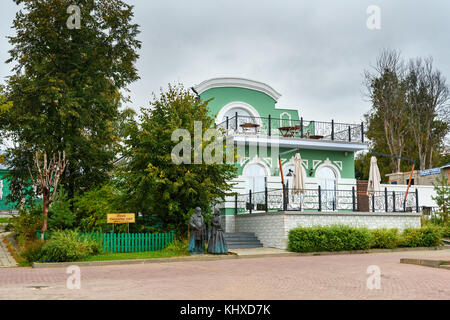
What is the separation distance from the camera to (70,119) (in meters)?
20.9

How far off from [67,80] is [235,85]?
8756 millimetres

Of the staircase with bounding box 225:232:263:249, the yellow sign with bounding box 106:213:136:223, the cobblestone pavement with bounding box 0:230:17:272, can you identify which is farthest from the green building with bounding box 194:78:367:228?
the cobblestone pavement with bounding box 0:230:17:272

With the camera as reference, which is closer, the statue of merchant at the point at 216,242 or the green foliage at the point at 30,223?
the statue of merchant at the point at 216,242

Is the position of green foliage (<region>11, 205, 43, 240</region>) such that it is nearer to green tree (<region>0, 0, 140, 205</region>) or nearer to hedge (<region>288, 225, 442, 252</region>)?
green tree (<region>0, 0, 140, 205</region>)

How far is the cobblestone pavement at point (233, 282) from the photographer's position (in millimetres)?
7906

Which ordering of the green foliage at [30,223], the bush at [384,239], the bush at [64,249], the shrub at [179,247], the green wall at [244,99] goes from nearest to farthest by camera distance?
1. the bush at [64,249]
2. the shrub at [179,247]
3. the green foliage at [30,223]
4. the bush at [384,239]
5. the green wall at [244,99]

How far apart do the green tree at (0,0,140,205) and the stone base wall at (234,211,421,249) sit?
7431 mm

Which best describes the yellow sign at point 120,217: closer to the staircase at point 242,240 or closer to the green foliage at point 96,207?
the green foliage at point 96,207

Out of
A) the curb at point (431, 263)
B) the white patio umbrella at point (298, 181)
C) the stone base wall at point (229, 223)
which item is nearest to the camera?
the curb at point (431, 263)

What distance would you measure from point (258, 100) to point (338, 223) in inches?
357

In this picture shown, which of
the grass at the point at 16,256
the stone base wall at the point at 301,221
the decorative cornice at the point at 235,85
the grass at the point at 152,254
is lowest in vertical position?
the grass at the point at 16,256

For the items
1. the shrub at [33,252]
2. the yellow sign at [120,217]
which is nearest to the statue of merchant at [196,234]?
the yellow sign at [120,217]

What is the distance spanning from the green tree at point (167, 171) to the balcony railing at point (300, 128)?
5479 mm

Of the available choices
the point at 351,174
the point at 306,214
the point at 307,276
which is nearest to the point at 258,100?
the point at 351,174
